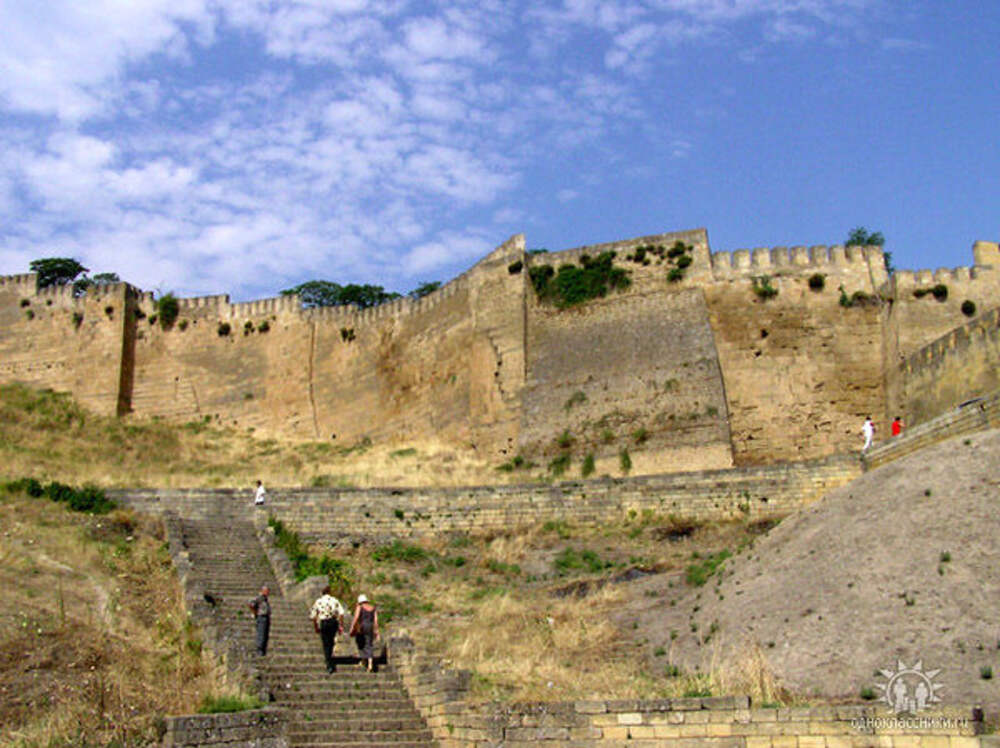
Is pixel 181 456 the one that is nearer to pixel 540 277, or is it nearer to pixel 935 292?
pixel 540 277

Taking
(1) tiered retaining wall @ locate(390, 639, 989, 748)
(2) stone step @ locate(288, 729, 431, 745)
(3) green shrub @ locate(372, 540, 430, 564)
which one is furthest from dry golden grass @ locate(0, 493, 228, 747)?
(3) green shrub @ locate(372, 540, 430, 564)

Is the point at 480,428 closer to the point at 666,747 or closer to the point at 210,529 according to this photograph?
the point at 210,529

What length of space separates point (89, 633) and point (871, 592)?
9.29 metres

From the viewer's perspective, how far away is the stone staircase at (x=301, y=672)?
11.4 meters

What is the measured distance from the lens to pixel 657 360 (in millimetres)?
26375

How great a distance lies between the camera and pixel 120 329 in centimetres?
3484

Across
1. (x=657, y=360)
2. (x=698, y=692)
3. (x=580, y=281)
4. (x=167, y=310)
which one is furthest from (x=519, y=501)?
(x=167, y=310)

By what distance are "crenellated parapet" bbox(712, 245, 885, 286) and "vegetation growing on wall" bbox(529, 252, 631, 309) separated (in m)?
2.53

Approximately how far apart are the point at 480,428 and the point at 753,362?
6.79 metres

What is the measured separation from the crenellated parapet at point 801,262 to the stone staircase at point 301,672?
14.5 meters

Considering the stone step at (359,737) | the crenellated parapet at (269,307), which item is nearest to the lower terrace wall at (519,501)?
the stone step at (359,737)

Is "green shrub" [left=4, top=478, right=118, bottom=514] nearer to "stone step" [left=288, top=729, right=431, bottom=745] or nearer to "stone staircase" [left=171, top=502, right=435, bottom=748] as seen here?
"stone staircase" [left=171, top=502, right=435, bottom=748]

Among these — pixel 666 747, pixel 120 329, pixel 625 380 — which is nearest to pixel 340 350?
pixel 120 329

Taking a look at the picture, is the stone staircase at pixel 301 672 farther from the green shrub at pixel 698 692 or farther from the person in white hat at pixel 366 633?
the green shrub at pixel 698 692
